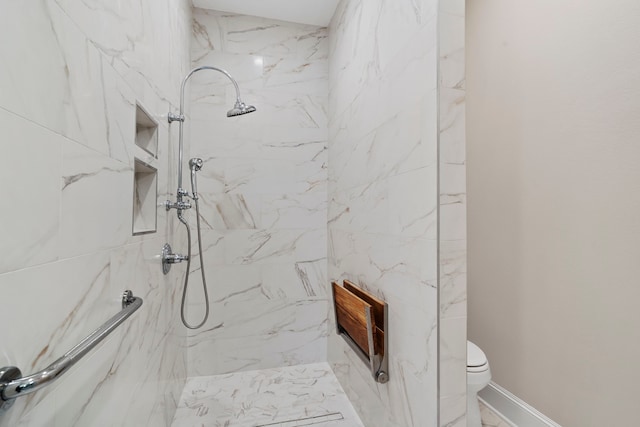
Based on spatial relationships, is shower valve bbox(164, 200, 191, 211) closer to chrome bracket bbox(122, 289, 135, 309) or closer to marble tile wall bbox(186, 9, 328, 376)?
marble tile wall bbox(186, 9, 328, 376)

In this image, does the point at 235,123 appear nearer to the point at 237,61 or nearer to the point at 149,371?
the point at 237,61

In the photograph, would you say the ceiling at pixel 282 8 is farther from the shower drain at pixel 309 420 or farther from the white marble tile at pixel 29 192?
the shower drain at pixel 309 420

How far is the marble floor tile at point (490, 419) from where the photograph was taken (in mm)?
1432

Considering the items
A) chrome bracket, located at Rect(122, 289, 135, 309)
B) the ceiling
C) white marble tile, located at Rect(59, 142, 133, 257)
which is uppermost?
the ceiling

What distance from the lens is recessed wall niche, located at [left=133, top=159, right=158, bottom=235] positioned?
1.28 meters

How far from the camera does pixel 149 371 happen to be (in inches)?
49.9

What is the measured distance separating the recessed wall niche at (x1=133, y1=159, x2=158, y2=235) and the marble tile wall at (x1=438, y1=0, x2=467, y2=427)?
1.20 metres

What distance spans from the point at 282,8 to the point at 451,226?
6.93 feet

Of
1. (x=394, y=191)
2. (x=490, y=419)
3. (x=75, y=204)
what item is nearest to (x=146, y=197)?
(x=75, y=204)

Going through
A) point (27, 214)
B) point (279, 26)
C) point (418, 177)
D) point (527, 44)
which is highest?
point (279, 26)

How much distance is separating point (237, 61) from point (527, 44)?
6.24 feet

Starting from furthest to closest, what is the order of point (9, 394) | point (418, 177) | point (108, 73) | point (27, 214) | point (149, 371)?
point (149, 371), point (418, 177), point (108, 73), point (27, 214), point (9, 394)

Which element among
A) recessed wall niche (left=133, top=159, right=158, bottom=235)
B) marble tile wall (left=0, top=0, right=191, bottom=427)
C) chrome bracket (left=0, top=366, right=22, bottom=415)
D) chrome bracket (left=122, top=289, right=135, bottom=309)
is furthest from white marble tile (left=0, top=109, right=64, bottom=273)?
recessed wall niche (left=133, top=159, right=158, bottom=235)

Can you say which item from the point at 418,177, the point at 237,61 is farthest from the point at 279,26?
the point at 418,177
